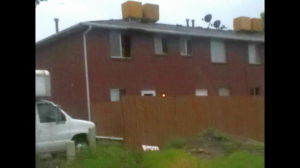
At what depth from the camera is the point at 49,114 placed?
9.82 metres

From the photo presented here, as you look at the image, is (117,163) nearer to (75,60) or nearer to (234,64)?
A: (75,60)

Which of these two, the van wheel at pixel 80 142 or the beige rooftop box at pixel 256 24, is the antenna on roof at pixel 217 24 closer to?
the beige rooftop box at pixel 256 24

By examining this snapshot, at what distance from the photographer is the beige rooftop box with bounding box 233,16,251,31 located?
11.3 meters

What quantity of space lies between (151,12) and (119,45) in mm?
2807

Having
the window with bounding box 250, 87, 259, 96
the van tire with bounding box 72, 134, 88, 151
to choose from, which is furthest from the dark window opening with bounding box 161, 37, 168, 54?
the van tire with bounding box 72, 134, 88, 151

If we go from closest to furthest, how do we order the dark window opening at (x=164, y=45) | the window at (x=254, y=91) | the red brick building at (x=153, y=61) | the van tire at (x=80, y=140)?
1. the van tire at (x=80, y=140)
2. the red brick building at (x=153, y=61)
3. the window at (x=254, y=91)
4. the dark window opening at (x=164, y=45)

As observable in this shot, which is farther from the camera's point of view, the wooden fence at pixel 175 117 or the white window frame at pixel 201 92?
the white window frame at pixel 201 92

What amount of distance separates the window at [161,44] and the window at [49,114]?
645 centimetres

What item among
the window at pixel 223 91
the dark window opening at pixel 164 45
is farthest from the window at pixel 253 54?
the dark window opening at pixel 164 45

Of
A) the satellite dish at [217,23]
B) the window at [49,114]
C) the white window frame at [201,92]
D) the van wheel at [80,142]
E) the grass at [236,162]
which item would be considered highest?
the satellite dish at [217,23]

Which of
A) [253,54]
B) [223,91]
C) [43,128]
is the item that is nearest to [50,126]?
[43,128]

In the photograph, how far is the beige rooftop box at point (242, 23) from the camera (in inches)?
444
